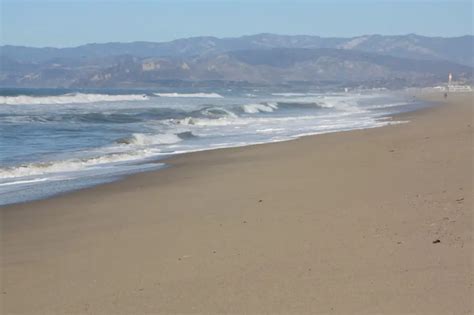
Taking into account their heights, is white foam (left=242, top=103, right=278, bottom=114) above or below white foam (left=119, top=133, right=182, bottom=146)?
below

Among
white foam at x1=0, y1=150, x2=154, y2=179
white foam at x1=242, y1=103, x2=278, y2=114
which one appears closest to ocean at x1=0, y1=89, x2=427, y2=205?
white foam at x1=0, y1=150, x2=154, y2=179

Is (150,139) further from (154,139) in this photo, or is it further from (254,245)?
(254,245)

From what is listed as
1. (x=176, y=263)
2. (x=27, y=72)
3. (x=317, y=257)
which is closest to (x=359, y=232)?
(x=317, y=257)

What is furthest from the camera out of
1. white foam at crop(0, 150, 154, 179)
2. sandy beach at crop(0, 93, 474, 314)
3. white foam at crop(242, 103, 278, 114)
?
white foam at crop(242, 103, 278, 114)

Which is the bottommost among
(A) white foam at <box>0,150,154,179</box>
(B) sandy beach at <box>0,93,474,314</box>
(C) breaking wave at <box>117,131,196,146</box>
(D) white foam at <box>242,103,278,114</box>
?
(D) white foam at <box>242,103,278,114</box>

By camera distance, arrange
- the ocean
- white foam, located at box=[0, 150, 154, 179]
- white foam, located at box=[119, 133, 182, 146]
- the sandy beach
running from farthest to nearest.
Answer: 1. white foam, located at box=[119, 133, 182, 146]
2. white foam, located at box=[0, 150, 154, 179]
3. the ocean
4. the sandy beach

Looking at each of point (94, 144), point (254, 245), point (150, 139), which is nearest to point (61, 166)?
point (94, 144)

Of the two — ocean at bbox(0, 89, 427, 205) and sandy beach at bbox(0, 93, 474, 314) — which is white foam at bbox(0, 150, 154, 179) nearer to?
ocean at bbox(0, 89, 427, 205)

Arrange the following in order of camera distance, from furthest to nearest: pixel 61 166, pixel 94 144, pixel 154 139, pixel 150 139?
1. pixel 154 139
2. pixel 150 139
3. pixel 94 144
4. pixel 61 166

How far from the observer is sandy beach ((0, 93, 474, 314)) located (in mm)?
4512

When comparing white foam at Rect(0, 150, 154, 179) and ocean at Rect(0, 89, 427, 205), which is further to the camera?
white foam at Rect(0, 150, 154, 179)

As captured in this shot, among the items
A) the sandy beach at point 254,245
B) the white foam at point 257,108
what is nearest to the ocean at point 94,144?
the sandy beach at point 254,245

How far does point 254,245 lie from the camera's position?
5836mm

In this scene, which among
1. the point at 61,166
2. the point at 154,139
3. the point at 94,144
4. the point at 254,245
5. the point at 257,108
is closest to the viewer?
the point at 254,245
